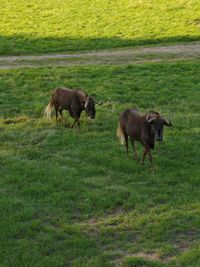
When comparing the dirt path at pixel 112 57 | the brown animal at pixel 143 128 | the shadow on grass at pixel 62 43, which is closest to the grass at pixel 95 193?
the brown animal at pixel 143 128

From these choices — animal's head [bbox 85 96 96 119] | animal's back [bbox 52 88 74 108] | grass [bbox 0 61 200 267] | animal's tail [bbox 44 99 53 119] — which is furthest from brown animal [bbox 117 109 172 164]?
animal's tail [bbox 44 99 53 119]

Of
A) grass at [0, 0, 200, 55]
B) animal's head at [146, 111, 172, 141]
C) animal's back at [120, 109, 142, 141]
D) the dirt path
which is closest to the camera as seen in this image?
animal's head at [146, 111, 172, 141]

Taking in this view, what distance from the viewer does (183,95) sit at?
2323 centimetres

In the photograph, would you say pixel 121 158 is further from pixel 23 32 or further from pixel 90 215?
pixel 23 32

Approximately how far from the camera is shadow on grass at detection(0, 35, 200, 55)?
35.9 meters

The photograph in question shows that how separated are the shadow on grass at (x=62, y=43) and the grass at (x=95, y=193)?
46.1 ft

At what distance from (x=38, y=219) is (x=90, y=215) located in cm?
112

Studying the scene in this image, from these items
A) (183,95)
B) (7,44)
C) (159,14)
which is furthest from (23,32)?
(183,95)

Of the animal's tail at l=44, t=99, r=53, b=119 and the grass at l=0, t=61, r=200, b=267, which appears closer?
the grass at l=0, t=61, r=200, b=267

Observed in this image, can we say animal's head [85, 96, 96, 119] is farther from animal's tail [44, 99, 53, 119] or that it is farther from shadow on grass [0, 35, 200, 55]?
shadow on grass [0, 35, 200, 55]

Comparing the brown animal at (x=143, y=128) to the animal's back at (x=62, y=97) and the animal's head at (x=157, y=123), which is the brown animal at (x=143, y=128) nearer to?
the animal's head at (x=157, y=123)

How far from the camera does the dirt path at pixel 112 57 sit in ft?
102

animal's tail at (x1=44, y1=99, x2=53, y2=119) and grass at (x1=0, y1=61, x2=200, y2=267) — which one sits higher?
animal's tail at (x1=44, y1=99, x2=53, y2=119)

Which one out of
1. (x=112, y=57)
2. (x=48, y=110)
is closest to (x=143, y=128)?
(x=48, y=110)
